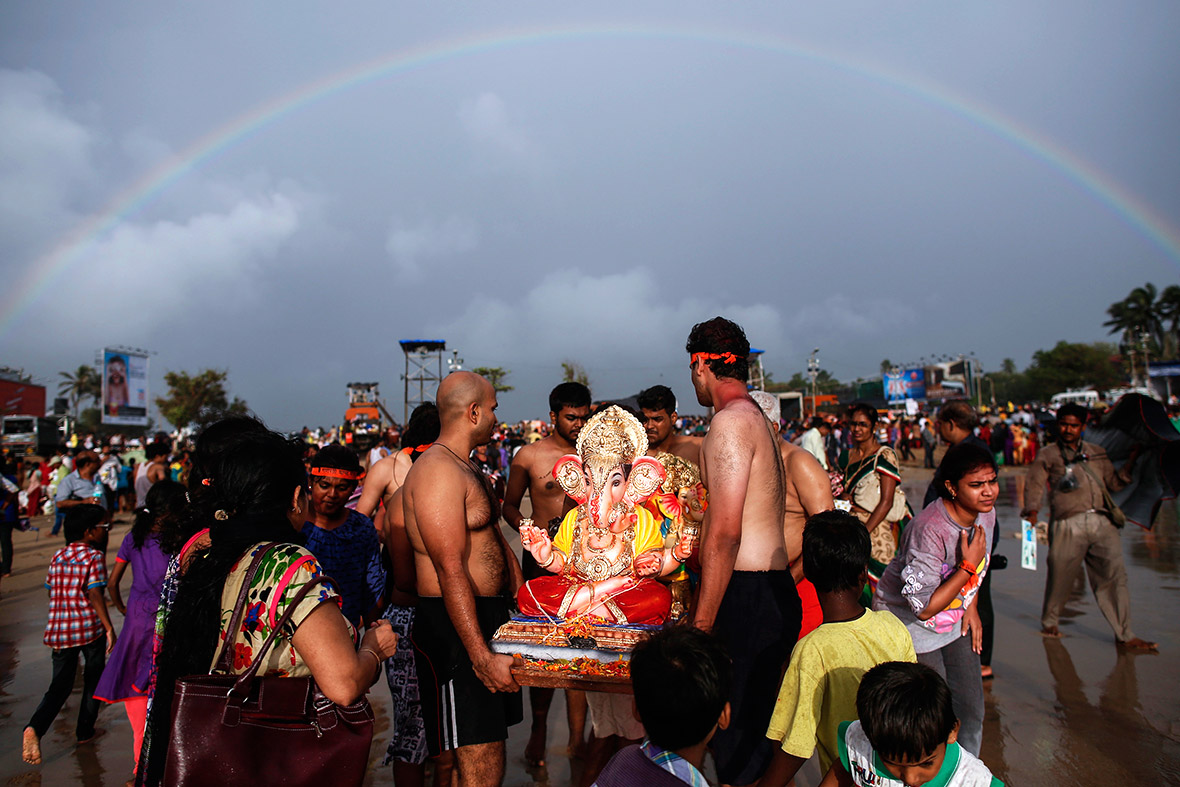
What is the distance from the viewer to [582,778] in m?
4.26

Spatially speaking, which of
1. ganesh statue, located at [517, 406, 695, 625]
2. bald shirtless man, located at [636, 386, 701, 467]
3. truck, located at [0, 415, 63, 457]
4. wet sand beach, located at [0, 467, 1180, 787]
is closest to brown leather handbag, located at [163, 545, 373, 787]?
ganesh statue, located at [517, 406, 695, 625]

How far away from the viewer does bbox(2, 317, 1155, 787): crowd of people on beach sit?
212 cm

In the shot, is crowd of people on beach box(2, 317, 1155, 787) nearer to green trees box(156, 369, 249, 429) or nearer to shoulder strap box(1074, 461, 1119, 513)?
shoulder strap box(1074, 461, 1119, 513)

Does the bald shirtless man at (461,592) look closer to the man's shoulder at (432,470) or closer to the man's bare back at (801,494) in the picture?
the man's shoulder at (432,470)

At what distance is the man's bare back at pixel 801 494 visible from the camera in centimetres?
446

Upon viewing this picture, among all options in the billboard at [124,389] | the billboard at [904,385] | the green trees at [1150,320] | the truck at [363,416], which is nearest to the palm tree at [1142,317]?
the green trees at [1150,320]

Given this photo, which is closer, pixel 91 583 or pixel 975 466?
pixel 975 466

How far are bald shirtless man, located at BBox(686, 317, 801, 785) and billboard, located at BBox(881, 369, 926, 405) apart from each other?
2211 inches

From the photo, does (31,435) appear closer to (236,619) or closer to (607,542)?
(607,542)

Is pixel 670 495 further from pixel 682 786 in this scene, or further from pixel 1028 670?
pixel 1028 670

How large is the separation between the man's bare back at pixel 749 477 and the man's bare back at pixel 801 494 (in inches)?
42.2

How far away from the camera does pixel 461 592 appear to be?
3.23m

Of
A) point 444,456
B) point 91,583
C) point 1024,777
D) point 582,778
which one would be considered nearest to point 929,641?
point 1024,777

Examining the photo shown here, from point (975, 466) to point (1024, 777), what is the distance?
6.20 ft
